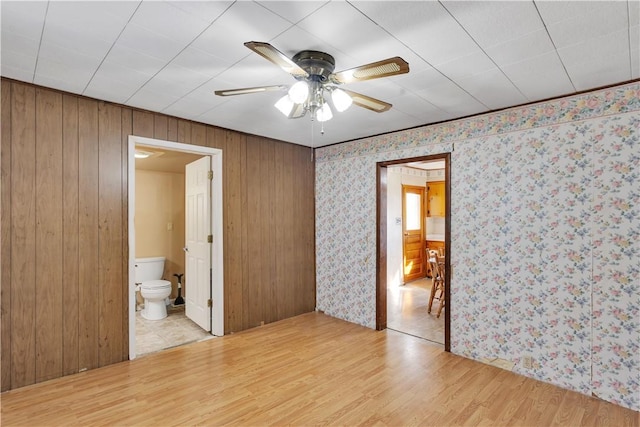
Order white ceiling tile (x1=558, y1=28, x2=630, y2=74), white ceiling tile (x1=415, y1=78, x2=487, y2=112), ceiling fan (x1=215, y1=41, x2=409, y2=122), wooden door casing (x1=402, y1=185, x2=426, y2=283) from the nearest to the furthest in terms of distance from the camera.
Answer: ceiling fan (x1=215, y1=41, x2=409, y2=122)
white ceiling tile (x1=558, y1=28, x2=630, y2=74)
white ceiling tile (x1=415, y1=78, x2=487, y2=112)
wooden door casing (x1=402, y1=185, x2=426, y2=283)

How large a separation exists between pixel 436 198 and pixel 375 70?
238 inches

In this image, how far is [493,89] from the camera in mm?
2564

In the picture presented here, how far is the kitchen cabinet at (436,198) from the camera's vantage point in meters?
7.14

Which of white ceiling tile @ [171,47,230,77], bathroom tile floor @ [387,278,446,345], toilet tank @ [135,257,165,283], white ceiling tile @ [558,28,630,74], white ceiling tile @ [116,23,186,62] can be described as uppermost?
white ceiling tile @ [116,23,186,62]

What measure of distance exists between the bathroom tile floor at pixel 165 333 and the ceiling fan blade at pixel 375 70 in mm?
3185

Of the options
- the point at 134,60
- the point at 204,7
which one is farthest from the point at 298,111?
the point at 134,60

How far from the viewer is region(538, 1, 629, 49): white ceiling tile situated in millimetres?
1579

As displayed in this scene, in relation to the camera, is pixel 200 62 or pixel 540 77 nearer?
pixel 200 62

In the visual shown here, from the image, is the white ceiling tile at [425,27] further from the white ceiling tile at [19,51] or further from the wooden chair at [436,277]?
the wooden chair at [436,277]

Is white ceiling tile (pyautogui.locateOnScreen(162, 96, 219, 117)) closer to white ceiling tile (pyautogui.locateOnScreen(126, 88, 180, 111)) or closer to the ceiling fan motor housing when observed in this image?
white ceiling tile (pyautogui.locateOnScreen(126, 88, 180, 111))

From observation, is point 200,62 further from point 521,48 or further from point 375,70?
point 521,48

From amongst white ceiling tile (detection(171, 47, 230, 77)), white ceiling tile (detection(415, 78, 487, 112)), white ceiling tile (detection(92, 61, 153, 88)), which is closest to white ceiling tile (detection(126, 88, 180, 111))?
white ceiling tile (detection(92, 61, 153, 88))

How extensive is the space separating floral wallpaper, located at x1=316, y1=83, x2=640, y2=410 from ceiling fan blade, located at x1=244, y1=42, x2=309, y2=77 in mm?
2116

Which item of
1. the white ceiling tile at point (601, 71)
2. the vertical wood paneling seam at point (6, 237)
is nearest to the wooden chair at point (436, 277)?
the white ceiling tile at point (601, 71)
